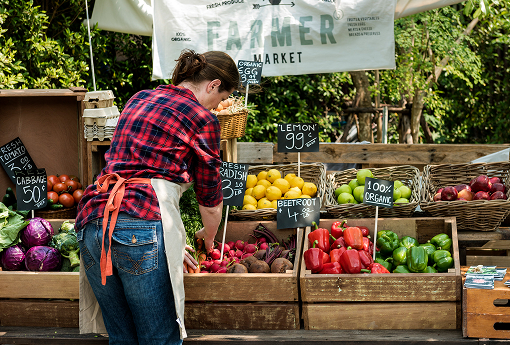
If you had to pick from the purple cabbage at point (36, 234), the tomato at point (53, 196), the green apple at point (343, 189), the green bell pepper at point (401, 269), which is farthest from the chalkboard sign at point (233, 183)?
the tomato at point (53, 196)

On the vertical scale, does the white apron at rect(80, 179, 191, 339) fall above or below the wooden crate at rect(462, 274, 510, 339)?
above

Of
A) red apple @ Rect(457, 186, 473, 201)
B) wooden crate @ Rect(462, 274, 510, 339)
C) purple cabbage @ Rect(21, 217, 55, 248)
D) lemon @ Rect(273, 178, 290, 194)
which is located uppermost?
lemon @ Rect(273, 178, 290, 194)

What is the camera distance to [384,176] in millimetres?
3498

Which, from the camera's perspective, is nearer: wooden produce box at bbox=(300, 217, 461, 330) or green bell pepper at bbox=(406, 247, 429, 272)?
wooden produce box at bbox=(300, 217, 461, 330)

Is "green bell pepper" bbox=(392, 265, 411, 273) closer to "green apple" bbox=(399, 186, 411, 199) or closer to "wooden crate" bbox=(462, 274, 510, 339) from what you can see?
"wooden crate" bbox=(462, 274, 510, 339)

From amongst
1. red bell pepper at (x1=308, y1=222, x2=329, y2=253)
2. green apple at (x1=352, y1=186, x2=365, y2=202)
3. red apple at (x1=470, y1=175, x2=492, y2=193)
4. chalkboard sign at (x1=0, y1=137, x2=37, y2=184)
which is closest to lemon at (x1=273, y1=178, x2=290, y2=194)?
green apple at (x1=352, y1=186, x2=365, y2=202)

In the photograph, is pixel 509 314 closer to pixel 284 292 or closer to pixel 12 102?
pixel 284 292

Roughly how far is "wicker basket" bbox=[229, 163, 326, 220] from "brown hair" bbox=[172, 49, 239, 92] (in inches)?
48.0

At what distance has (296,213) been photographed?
2.87 m

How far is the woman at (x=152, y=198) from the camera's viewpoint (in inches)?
71.6

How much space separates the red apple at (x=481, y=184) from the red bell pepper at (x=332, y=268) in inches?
47.2

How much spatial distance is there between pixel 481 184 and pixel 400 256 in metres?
0.85

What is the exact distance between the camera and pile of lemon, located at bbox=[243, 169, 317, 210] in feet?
10.5

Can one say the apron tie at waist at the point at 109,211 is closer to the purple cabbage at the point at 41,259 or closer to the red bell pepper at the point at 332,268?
the purple cabbage at the point at 41,259
